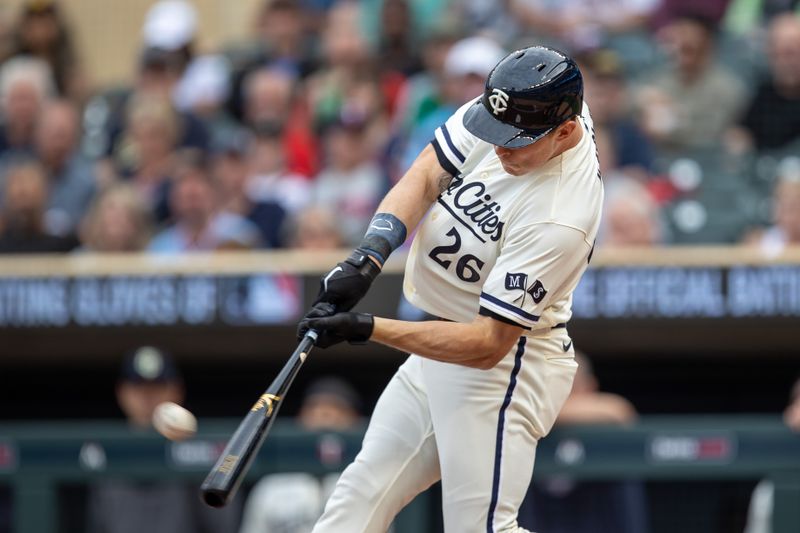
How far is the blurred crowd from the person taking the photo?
24.3 ft

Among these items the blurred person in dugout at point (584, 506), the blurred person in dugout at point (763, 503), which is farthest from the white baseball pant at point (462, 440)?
the blurred person in dugout at point (763, 503)

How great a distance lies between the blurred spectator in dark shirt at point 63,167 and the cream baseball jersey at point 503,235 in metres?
4.19

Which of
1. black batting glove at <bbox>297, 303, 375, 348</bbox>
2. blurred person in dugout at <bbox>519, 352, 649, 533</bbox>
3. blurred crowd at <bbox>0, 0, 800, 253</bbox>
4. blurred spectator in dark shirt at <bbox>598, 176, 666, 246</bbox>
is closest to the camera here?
black batting glove at <bbox>297, 303, 375, 348</bbox>

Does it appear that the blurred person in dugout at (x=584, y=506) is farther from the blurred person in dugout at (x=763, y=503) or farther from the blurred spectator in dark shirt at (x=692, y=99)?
the blurred spectator in dark shirt at (x=692, y=99)

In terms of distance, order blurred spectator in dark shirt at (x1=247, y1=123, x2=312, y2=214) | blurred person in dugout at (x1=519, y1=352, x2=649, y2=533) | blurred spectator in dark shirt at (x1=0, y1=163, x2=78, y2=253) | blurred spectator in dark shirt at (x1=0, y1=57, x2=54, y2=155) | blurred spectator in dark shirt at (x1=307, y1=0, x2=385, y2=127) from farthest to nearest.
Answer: blurred spectator in dark shirt at (x1=0, y1=57, x2=54, y2=155) → blurred spectator in dark shirt at (x1=307, y1=0, x2=385, y2=127) → blurred spectator in dark shirt at (x1=247, y1=123, x2=312, y2=214) → blurred spectator in dark shirt at (x1=0, y1=163, x2=78, y2=253) → blurred person in dugout at (x1=519, y1=352, x2=649, y2=533)

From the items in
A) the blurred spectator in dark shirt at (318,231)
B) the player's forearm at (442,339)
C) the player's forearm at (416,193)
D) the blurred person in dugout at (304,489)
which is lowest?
the blurred person in dugout at (304,489)

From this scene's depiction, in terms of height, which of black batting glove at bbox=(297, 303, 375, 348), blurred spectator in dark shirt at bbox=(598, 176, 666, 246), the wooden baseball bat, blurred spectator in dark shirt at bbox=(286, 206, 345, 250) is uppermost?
black batting glove at bbox=(297, 303, 375, 348)

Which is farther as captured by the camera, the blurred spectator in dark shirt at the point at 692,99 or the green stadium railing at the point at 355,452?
the blurred spectator in dark shirt at the point at 692,99

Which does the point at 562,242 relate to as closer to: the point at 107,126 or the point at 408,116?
the point at 408,116

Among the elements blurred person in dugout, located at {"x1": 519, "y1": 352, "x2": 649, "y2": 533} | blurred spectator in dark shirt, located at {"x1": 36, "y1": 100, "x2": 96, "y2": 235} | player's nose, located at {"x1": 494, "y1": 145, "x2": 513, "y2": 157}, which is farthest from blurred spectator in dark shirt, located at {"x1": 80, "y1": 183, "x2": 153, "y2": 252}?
player's nose, located at {"x1": 494, "y1": 145, "x2": 513, "y2": 157}

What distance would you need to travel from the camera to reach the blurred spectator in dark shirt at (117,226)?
751 cm

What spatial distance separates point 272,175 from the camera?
8016 mm

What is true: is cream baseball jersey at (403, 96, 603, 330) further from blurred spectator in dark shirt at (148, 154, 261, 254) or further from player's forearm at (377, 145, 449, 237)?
blurred spectator in dark shirt at (148, 154, 261, 254)

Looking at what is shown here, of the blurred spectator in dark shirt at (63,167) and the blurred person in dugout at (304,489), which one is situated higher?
the blurred spectator in dark shirt at (63,167)
